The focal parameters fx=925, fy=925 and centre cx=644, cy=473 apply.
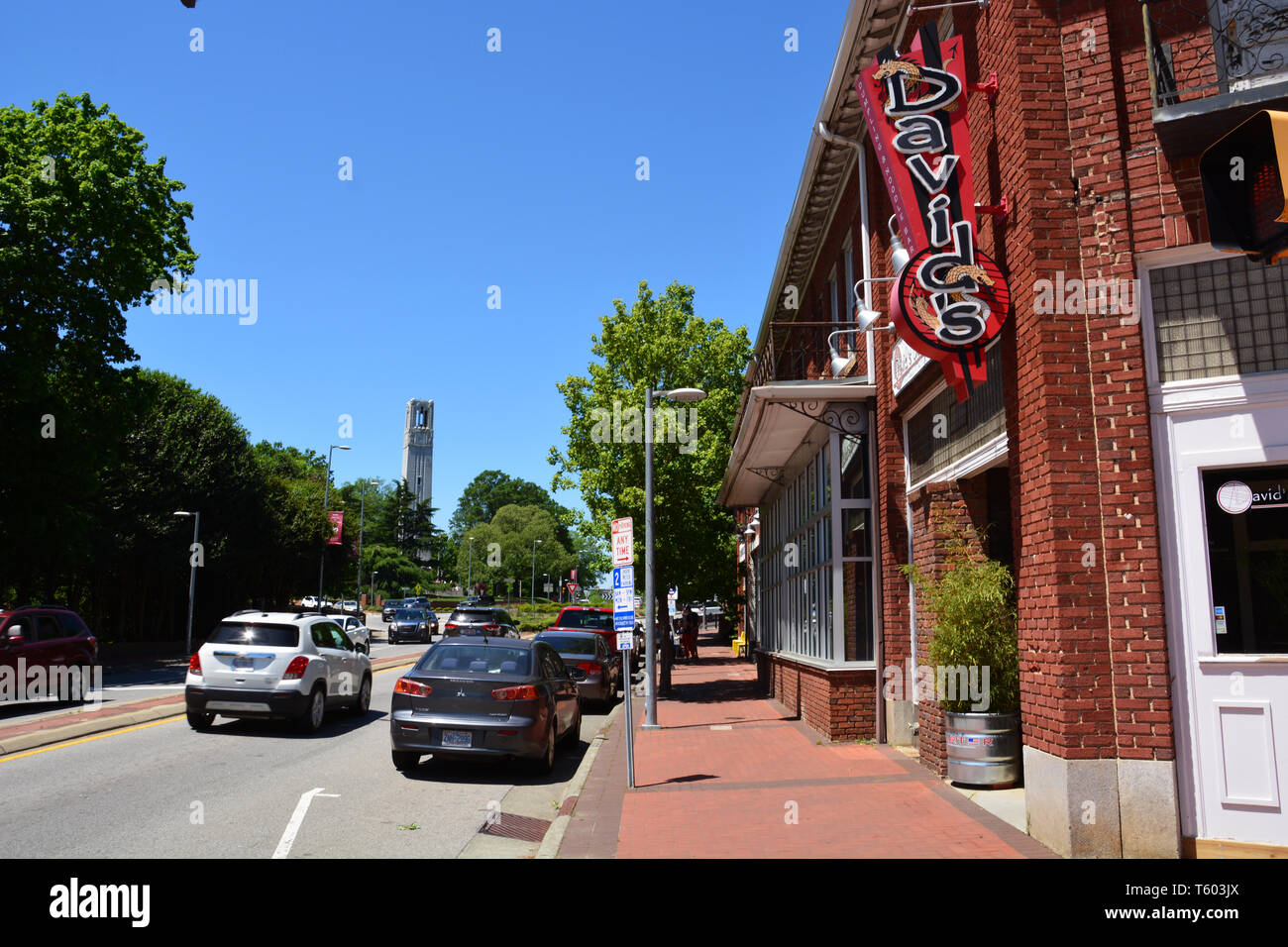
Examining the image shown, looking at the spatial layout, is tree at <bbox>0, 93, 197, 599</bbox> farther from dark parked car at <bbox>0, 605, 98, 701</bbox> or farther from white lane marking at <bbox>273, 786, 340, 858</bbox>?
white lane marking at <bbox>273, 786, 340, 858</bbox>

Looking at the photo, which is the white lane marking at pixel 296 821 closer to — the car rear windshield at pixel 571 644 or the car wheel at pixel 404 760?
the car wheel at pixel 404 760

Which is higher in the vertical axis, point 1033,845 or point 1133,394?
point 1133,394

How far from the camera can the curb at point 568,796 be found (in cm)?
719

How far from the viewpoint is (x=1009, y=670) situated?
874 centimetres

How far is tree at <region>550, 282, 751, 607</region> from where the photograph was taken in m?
22.3

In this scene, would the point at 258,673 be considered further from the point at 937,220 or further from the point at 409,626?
the point at 409,626

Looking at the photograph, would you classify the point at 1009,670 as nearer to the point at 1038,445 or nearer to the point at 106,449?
the point at 1038,445

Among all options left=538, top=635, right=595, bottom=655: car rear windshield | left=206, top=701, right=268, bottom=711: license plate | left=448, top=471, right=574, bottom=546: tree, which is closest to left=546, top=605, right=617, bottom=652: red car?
left=538, top=635, right=595, bottom=655: car rear windshield

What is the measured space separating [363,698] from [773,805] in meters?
9.23

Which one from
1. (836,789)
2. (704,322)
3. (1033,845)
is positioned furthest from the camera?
(704,322)

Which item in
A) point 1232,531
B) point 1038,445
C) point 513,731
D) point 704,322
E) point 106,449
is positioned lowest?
point 513,731

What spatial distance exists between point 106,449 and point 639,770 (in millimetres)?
21615

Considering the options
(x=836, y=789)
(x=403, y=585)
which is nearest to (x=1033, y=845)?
(x=836, y=789)

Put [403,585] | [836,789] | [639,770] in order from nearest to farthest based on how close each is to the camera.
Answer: [836,789] < [639,770] < [403,585]
